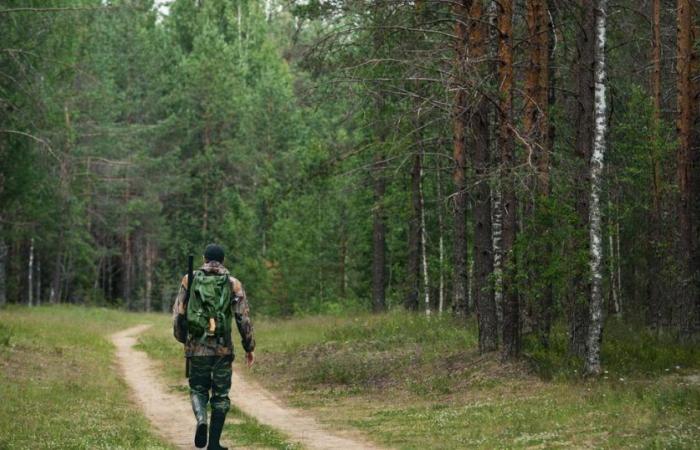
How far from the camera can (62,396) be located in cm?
1633

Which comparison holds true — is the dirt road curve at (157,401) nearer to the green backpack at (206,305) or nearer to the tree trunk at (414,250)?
the green backpack at (206,305)

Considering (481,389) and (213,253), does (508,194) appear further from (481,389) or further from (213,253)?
(213,253)

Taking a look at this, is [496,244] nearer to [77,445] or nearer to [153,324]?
[77,445]

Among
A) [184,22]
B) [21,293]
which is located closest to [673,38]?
[21,293]

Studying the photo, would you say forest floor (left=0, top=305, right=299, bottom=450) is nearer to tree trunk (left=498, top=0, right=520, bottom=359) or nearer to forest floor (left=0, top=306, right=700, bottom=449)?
forest floor (left=0, top=306, right=700, bottom=449)

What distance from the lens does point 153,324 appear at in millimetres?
44844

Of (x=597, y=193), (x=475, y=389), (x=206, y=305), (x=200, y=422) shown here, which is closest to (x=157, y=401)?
(x=475, y=389)

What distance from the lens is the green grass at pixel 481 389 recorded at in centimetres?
1162

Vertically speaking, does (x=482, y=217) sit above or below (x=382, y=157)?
below

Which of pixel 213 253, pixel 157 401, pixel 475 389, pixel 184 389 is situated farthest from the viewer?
pixel 184 389

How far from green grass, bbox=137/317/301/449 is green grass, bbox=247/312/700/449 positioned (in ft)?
4.26

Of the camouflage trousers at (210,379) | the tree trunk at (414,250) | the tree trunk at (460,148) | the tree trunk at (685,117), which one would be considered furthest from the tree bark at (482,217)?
the tree trunk at (414,250)

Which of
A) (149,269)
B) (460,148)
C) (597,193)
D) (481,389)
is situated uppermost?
(460,148)

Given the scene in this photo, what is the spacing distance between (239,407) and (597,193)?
6.78 metres
